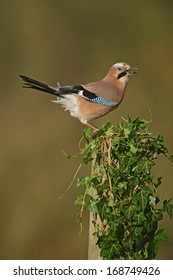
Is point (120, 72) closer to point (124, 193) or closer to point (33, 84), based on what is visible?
point (33, 84)

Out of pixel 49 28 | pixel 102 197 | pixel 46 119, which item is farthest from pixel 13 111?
pixel 102 197

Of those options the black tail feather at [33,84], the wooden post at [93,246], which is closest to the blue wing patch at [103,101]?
the black tail feather at [33,84]

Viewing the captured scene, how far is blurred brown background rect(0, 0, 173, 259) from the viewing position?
5832 mm

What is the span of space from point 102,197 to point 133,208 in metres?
0.15

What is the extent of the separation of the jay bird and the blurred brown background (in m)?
1.30

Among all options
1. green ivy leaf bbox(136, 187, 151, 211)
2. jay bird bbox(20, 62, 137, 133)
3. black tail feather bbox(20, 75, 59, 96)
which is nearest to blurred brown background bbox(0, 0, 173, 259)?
jay bird bbox(20, 62, 137, 133)

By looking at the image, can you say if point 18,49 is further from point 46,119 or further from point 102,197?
point 102,197

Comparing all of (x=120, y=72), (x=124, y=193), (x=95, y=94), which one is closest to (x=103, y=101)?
(x=95, y=94)

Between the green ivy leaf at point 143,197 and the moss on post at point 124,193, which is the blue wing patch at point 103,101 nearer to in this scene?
the moss on post at point 124,193

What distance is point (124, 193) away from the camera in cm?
348

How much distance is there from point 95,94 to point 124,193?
99 centimetres

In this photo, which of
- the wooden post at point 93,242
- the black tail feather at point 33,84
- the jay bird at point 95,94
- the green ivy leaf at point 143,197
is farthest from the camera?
the jay bird at point 95,94

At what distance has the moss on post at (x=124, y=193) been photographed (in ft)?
11.2

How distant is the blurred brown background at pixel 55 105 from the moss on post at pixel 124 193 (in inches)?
84.9
